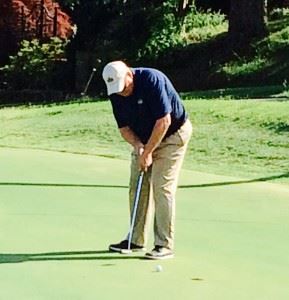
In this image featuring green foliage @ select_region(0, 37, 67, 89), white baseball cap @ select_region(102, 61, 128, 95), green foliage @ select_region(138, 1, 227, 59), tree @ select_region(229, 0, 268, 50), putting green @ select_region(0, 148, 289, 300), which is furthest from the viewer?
green foliage @ select_region(0, 37, 67, 89)

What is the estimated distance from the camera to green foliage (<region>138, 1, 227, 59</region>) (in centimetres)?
2986

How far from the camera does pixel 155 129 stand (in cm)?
784

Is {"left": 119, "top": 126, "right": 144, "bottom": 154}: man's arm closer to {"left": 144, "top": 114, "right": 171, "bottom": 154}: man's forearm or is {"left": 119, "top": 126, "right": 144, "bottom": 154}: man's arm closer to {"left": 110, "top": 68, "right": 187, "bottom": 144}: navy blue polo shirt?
{"left": 110, "top": 68, "right": 187, "bottom": 144}: navy blue polo shirt

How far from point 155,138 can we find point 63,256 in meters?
1.19

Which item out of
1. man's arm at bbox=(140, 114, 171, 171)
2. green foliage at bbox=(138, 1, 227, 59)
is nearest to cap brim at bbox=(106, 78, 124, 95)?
man's arm at bbox=(140, 114, 171, 171)

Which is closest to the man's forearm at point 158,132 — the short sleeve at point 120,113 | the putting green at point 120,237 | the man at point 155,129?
the man at point 155,129

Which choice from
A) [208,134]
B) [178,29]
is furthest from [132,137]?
[178,29]

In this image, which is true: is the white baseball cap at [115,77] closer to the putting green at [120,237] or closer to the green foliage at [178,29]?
the putting green at [120,237]

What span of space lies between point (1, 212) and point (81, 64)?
20983mm

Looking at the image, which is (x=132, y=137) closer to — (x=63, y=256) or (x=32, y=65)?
(x=63, y=256)

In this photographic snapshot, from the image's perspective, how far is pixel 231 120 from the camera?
18.8m

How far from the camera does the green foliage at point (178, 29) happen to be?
98.0 feet

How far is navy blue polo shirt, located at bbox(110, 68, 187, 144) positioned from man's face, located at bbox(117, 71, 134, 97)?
4 centimetres

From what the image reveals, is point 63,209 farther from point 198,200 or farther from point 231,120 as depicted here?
point 231,120
